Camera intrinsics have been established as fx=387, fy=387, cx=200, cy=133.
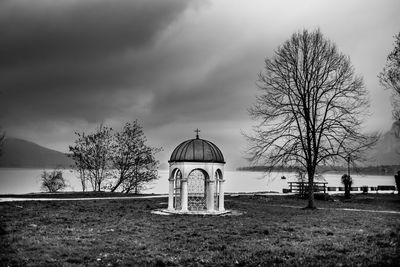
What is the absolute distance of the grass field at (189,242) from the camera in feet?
33.1

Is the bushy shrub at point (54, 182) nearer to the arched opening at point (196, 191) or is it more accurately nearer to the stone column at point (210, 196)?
the arched opening at point (196, 191)

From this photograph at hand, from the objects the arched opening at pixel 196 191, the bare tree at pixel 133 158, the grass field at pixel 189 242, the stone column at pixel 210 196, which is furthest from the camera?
the bare tree at pixel 133 158

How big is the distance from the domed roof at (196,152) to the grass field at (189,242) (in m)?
4.06

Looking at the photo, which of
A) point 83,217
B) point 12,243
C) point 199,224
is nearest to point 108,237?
point 12,243

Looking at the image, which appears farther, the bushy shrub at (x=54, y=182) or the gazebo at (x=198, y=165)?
the bushy shrub at (x=54, y=182)

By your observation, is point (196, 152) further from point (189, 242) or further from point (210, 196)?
point (189, 242)

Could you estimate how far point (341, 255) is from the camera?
10711mm

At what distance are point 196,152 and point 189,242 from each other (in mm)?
9664

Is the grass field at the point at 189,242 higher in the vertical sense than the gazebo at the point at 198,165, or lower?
lower

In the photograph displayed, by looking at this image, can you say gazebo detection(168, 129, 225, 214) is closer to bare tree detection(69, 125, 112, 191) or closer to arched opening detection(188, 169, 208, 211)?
arched opening detection(188, 169, 208, 211)

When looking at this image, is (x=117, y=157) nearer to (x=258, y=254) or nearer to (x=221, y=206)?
(x=221, y=206)

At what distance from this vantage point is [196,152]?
72.6ft

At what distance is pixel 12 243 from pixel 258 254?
7.47 meters

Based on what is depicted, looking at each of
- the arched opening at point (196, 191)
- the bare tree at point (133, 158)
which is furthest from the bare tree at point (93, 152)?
the arched opening at point (196, 191)
